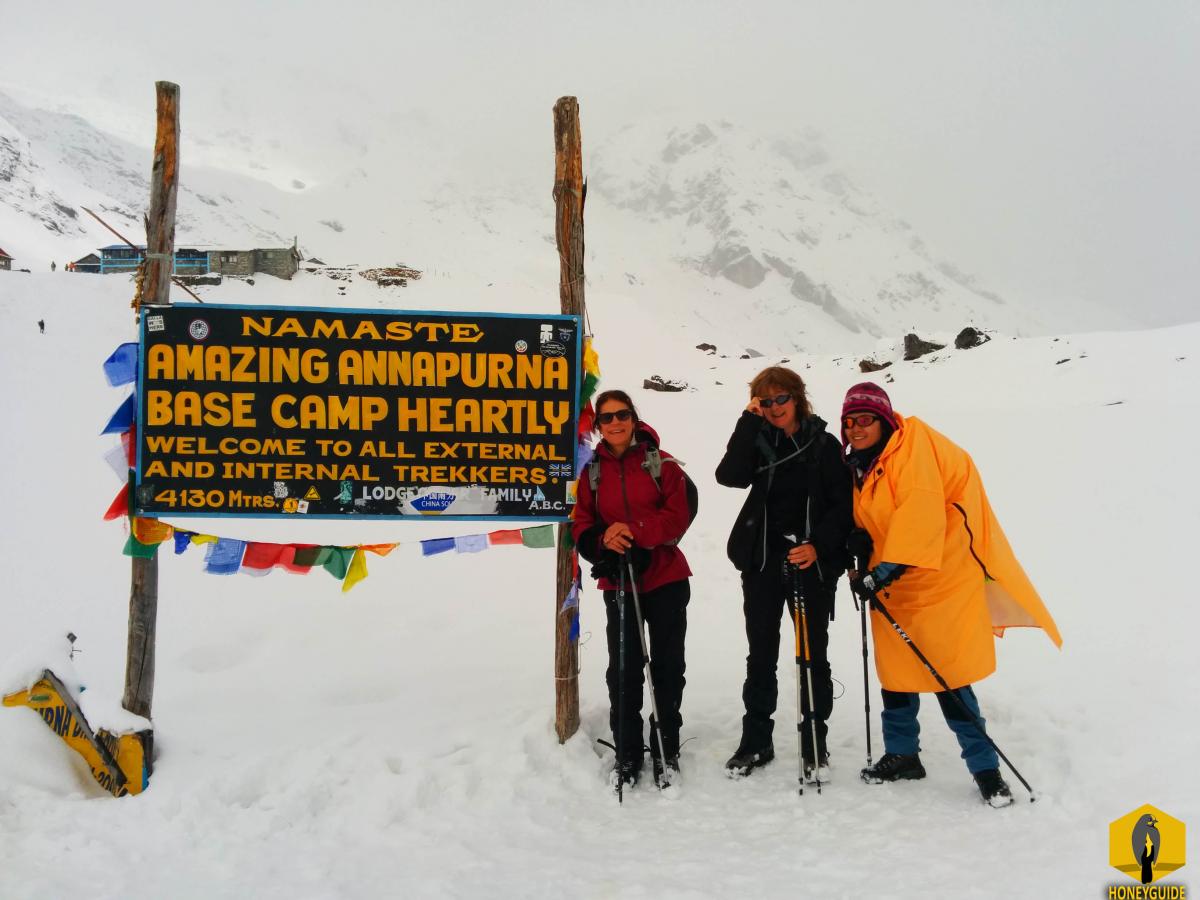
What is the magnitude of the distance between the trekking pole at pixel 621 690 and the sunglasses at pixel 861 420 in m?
1.59

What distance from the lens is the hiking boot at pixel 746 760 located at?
4469mm

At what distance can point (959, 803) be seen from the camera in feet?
13.2

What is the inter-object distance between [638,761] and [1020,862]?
2083 millimetres

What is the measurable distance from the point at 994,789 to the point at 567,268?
408 cm

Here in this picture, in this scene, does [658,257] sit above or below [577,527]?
above

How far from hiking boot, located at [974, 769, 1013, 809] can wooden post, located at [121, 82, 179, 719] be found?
5019 mm

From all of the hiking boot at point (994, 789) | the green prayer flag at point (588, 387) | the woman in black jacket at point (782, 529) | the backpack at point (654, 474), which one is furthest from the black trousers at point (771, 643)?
the green prayer flag at point (588, 387)

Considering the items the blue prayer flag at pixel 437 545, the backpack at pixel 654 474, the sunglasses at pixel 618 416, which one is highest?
the sunglasses at pixel 618 416

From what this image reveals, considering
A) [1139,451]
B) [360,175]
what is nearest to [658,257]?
[360,175]

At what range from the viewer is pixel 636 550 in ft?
14.2

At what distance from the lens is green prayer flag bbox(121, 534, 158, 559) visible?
4559 millimetres

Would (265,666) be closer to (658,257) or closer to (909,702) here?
(909,702)

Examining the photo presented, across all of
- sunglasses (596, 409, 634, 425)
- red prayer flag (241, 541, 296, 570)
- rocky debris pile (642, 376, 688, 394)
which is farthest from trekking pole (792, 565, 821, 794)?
rocky debris pile (642, 376, 688, 394)

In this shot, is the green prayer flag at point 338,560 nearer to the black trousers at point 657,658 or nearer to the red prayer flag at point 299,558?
the red prayer flag at point 299,558
